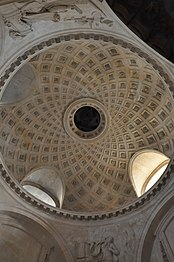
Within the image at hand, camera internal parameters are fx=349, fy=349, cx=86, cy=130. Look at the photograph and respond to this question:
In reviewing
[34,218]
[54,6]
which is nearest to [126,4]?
[54,6]

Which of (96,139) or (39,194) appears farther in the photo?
(96,139)

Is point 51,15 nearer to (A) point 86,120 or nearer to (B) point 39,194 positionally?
(A) point 86,120

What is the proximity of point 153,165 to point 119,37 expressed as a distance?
6100mm

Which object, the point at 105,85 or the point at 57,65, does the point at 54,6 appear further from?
the point at 105,85

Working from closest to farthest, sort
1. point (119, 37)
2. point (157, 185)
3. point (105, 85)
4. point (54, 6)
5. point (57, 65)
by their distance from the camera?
point (54, 6) < point (119, 37) < point (157, 185) < point (57, 65) < point (105, 85)

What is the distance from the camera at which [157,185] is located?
12336mm

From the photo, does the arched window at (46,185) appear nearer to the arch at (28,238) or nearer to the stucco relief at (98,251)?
the arch at (28,238)

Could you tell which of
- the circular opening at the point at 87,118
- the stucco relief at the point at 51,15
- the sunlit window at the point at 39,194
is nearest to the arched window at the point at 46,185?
the sunlit window at the point at 39,194

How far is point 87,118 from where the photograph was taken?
15.7 metres

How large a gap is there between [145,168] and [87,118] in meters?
3.39

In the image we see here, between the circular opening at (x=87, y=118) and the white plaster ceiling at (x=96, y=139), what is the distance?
23.0 inches

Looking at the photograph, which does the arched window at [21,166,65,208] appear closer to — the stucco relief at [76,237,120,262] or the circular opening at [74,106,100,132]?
the circular opening at [74,106,100,132]

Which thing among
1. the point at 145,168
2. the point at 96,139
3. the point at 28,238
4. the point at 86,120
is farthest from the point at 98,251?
the point at 86,120

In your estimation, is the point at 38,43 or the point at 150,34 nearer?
the point at 150,34
